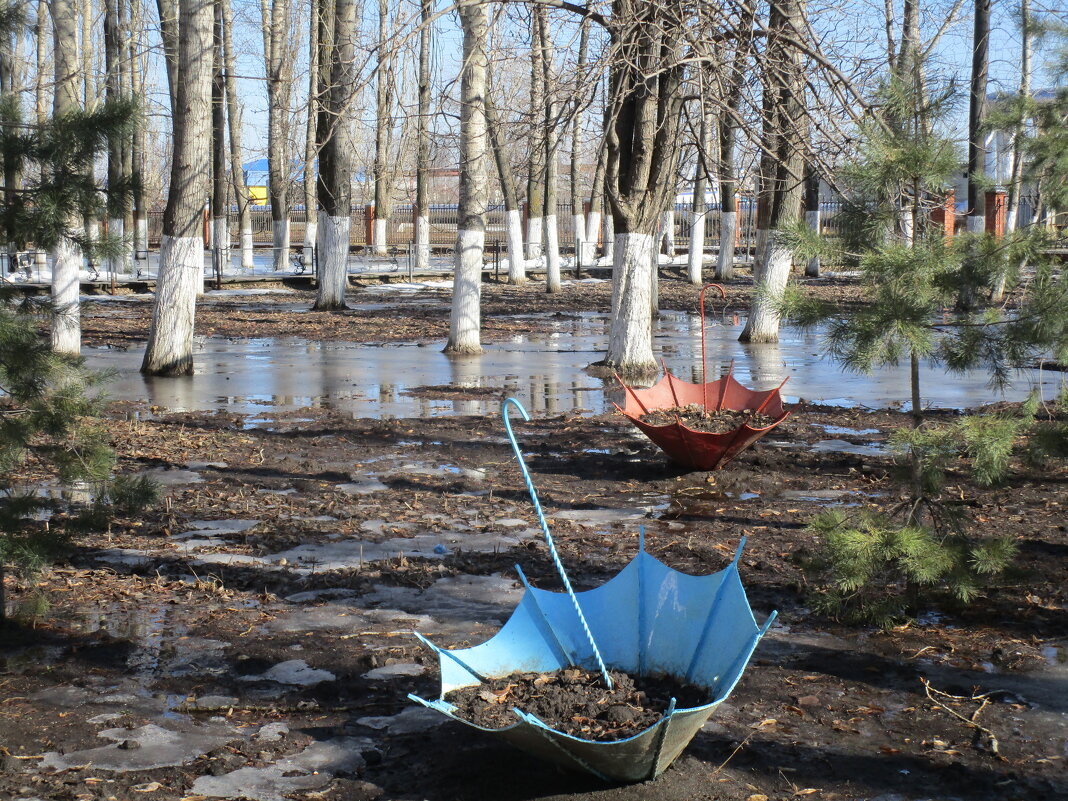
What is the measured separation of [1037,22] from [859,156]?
0.88 meters

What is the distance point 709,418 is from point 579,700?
477cm

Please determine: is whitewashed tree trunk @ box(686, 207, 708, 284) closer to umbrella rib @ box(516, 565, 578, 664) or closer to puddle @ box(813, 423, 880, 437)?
puddle @ box(813, 423, 880, 437)

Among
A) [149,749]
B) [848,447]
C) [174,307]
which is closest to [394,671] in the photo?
[149,749]

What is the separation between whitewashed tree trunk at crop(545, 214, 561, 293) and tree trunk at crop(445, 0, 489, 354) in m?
11.3

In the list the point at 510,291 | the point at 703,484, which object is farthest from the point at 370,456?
the point at 510,291

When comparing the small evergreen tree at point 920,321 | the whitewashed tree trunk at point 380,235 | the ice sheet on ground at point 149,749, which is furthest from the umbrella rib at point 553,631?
the whitewashed tree trunk at point 380,235

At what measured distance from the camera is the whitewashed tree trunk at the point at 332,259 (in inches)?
789

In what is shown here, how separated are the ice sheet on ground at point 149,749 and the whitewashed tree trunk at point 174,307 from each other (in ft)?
30.0

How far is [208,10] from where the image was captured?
491 inches

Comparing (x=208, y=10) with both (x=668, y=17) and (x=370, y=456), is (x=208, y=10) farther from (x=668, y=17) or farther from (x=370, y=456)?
(x=370, y=456)

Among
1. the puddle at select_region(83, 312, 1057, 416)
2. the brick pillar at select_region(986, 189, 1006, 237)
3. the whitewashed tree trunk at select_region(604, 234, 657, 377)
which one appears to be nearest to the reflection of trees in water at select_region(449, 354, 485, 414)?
the puddle at select_region(83, 312, 1057, 416)

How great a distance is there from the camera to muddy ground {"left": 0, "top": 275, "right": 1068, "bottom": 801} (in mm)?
3570

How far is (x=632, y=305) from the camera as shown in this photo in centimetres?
1256

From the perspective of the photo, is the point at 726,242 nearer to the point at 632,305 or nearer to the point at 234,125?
the point at 234,125
